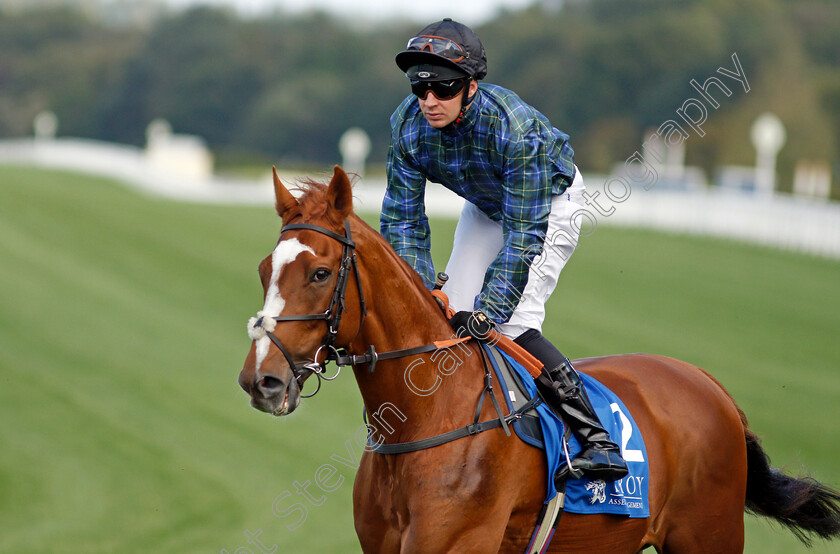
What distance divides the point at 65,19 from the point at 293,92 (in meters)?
27.7

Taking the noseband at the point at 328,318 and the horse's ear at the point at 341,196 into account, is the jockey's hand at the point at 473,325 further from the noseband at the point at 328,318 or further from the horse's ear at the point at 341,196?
the horse's ear at the point at 341,196

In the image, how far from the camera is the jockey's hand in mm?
3689

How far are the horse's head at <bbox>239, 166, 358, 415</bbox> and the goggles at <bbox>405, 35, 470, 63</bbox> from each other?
2.33 ft

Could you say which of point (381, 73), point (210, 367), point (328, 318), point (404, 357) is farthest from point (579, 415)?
point (381, 73)

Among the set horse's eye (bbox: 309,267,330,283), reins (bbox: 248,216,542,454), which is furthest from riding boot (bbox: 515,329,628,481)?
horse's eye (bbox: 309,267,330,283)

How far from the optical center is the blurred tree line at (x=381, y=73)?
157 feet

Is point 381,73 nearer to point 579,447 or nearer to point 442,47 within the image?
point 442,47

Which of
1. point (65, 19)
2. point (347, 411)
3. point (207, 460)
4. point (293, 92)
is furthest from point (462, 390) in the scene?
point (65, 19)

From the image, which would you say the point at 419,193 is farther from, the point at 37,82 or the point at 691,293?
the point at 37,82

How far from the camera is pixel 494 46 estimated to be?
61.0 m

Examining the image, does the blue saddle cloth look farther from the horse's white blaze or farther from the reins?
the horse's white blaze

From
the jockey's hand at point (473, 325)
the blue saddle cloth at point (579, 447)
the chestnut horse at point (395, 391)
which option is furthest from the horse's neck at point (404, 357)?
the blue saddle cloth at point (579, 447)

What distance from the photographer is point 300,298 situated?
3.15 m

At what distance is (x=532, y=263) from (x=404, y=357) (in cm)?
79
